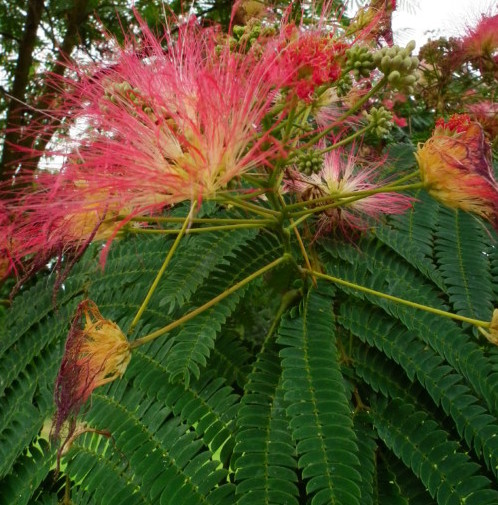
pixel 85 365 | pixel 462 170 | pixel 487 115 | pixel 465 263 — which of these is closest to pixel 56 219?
pixel 85 365

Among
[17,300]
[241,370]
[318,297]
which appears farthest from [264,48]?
[17,300]

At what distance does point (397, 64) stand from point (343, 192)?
469 mm

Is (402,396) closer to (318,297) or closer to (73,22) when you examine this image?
(318,297)

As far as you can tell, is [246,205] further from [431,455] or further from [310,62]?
[431,455]

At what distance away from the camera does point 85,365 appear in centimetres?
130

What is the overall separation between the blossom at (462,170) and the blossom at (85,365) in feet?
2.42

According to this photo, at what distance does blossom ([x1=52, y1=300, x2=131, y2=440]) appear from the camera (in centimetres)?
128

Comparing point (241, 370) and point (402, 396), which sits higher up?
point (241, 370)

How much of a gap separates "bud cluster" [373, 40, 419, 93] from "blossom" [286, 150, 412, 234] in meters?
0.38

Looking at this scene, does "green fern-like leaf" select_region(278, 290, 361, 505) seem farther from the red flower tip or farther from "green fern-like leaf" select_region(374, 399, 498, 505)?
the red flower tip

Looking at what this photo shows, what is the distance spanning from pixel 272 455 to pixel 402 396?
37 centimetres

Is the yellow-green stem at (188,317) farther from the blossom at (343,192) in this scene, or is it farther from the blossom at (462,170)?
the blossom at (462,170)

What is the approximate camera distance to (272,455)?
1288 mm

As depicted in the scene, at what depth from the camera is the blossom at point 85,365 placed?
1.28 meters
